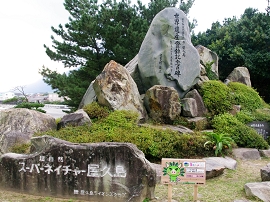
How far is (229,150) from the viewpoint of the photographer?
25.2 feet

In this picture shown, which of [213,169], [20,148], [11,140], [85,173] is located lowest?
[213,169]

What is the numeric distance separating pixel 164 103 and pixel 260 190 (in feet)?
15.8

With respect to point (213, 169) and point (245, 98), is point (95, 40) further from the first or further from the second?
point (213, 169)


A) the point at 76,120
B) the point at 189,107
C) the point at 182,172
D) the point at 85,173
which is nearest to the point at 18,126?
the point at 76,120

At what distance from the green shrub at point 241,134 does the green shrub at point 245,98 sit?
237cm

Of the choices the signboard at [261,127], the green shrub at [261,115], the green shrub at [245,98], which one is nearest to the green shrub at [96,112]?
the signboard at [261,127]

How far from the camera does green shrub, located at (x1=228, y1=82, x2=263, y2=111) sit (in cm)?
1116

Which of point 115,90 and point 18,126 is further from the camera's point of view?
point 115,90

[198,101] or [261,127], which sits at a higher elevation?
[198,101]

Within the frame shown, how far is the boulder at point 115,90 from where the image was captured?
8656 mm

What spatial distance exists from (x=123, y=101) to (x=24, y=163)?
4.48 meters

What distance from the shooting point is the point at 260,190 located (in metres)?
4.68

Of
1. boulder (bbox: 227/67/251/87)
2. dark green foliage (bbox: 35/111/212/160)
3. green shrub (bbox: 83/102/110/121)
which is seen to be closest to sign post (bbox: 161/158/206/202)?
dark green foliage (bbox: 35/111/212/160)

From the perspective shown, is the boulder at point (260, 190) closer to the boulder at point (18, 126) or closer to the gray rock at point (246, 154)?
the gray rock at point (246, 154)
